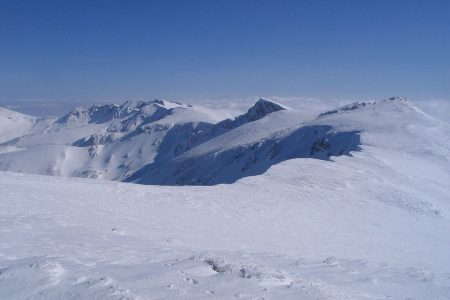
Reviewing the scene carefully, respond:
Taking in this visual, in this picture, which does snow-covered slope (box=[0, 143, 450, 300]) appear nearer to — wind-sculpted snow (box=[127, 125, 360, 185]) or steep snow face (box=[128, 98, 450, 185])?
steep snow face (box=[128, 98, 450, 185])

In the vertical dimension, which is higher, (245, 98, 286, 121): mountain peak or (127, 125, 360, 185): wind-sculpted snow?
(245, 98, 286, 121): mountain peak

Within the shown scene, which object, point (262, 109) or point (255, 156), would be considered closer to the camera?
point (255, 156)

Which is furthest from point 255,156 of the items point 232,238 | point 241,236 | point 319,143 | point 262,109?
point 262,109

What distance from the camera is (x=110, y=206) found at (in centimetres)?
1719

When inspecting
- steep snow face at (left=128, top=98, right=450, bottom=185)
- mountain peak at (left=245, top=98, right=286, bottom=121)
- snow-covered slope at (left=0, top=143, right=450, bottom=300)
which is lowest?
snow-covered slope at (left=0, top=143, right=450, bottom=300)

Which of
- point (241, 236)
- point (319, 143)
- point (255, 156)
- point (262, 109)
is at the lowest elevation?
point (241, 236)

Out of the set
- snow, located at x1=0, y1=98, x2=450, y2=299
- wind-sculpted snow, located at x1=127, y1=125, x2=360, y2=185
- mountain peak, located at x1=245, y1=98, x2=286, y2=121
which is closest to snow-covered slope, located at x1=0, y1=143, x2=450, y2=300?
snow, located at x1=0, y1=98, x2=450, y2=299

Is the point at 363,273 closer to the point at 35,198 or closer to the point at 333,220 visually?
the point at 333,220

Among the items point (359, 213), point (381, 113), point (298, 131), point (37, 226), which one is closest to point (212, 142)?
point (298, 131)

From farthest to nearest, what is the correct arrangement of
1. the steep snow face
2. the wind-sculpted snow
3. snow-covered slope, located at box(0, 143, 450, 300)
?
the wind-sculpted snow → the steep snow face → snow-covered slope, located at box(0, 143, 450, 300)

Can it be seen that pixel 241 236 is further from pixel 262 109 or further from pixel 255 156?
pixel 262 109

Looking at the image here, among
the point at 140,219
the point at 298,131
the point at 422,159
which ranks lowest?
the point at 140,219

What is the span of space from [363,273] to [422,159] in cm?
3759

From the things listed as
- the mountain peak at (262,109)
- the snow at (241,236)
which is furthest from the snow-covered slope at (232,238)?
the mountain peak at (262,109)
